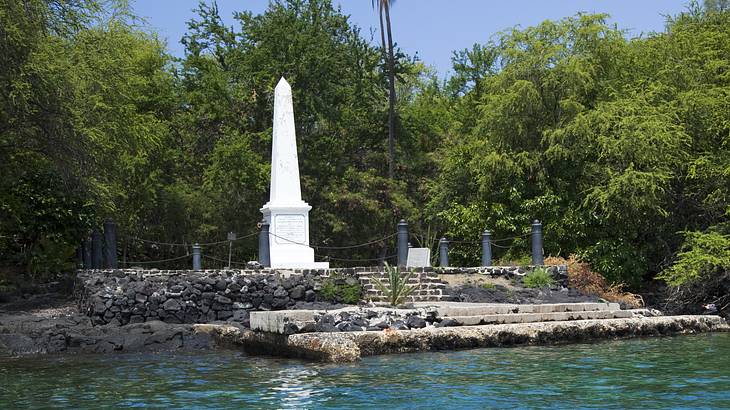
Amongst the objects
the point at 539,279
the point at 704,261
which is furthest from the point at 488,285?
the point at 704,261

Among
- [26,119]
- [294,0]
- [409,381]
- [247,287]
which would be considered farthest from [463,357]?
[294,0]

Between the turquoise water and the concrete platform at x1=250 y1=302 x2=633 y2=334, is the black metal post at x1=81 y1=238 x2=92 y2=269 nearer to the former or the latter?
the turquoise water

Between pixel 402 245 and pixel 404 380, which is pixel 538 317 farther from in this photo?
pixel 402 245

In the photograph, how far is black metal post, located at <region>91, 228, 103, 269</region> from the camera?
72.0ft

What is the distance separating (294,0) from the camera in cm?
3569

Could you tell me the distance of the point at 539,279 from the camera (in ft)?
66.5

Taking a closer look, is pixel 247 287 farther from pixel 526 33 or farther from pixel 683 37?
pixel 683 37

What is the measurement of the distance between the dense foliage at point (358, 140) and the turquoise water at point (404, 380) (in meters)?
8.10

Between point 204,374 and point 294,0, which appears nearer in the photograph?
point 204,374

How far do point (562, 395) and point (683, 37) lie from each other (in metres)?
20.5

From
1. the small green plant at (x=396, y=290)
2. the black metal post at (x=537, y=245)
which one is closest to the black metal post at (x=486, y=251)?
the black metal post at (x=537, y=245)

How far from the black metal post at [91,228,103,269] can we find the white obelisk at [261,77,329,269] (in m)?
4.27

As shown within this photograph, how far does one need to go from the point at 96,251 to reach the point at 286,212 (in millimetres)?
4898

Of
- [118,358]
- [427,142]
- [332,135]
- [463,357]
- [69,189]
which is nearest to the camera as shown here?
[463,357]
